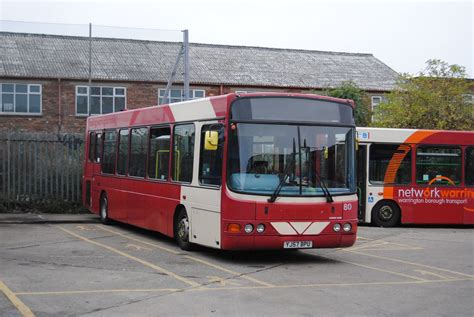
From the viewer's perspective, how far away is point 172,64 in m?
43.1

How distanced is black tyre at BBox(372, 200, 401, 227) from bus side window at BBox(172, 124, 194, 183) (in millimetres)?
8387

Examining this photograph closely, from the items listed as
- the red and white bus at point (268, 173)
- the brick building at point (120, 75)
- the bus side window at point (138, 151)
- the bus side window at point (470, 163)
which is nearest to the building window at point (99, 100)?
the brick building at point (120, 75)

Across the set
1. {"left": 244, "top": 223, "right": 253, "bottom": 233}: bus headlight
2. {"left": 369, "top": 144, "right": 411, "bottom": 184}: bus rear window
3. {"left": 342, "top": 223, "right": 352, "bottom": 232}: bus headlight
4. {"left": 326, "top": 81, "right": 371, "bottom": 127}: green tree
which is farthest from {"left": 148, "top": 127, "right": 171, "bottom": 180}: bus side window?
{"left": 326, "top": 81, "right": 371, "bottom": 127}: green tree

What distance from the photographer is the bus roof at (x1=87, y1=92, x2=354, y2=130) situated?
11969 millimetres

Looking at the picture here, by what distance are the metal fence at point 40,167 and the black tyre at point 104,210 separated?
3200 mm

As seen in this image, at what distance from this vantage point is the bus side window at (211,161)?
11.9 metres

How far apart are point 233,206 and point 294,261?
1.74 m

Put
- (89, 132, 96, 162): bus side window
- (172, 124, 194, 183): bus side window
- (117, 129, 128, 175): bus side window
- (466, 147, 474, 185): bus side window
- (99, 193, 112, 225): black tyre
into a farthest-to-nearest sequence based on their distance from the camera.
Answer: (466, 147, 474, 185): bus side window → (89, 132, 96, 162): bus side window → (99, 193, 112, 225): black tyre → (117, 129, 128, 175): bus side window → (172, 124, 194, 183): bus side window

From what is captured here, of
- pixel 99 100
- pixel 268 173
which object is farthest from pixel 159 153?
pixel 99 100

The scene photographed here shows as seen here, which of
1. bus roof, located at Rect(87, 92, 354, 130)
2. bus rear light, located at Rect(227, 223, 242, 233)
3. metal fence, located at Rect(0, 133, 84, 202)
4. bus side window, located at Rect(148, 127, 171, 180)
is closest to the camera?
bus rear light, located at Rect(227, 223, 242, 233)

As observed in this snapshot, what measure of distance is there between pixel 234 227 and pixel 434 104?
20998 mm

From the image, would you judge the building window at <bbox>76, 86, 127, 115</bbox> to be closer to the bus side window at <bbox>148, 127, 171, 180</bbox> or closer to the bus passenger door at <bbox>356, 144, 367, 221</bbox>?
the bus passenger door at <bbox>356, 144, 367, 221</bbox>

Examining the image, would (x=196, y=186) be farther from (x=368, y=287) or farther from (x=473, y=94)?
(x=473, y=94)

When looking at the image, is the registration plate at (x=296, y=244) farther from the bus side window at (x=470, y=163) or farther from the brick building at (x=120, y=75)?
the brick building at (x=120, y=75)
